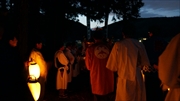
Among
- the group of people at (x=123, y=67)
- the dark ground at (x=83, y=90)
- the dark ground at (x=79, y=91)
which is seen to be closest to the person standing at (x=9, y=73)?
the group of people at (x=123, y=67)

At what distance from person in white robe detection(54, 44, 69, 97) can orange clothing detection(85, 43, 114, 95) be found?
177cm

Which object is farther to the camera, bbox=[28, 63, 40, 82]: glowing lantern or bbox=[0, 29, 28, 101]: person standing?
bbox=[28, 63, 40, 82]: glowing lantern

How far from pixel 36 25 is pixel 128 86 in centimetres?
512

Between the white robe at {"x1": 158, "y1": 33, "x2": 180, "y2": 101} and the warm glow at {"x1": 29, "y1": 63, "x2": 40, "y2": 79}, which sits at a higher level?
the white robe at {"x1": 158, "y1": 33, "x2": 180, "y2": 101}

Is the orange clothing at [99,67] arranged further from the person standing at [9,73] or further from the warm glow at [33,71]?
the person standing at [9,73]

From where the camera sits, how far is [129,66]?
4.46m

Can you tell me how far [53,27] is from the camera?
11438mm

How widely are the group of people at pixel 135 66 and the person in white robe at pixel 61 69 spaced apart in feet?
5.90

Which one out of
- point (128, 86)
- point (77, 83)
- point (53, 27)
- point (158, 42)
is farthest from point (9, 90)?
point (53, 27)

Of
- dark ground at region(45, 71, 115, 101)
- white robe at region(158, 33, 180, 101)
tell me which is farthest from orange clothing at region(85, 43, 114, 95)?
white robe at region(158, 33, 180, 101)

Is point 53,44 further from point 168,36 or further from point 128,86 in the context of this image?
point 168,36

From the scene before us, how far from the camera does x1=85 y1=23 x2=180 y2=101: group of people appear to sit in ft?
8.73

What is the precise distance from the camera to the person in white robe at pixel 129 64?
14.6 feet

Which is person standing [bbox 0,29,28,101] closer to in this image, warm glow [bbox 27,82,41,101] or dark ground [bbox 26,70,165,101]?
warm glow [bbox 27,82,41,101]
